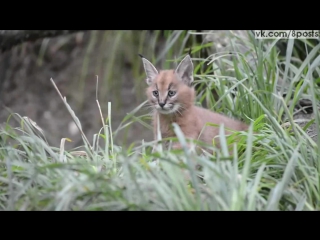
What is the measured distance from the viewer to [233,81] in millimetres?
5098

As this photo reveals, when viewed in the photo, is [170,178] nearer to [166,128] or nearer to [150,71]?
[166,128]

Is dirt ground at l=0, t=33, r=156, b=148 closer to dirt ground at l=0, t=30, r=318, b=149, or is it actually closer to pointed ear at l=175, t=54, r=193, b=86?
dirt ground at l=0, t=30, r=318, b=149

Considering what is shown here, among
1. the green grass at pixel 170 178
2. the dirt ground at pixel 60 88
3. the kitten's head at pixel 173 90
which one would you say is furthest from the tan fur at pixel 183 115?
the dirt ground at pixel 60 88

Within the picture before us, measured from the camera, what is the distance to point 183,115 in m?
4.84

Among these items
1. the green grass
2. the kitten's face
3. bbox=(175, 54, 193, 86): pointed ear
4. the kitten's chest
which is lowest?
the green grass

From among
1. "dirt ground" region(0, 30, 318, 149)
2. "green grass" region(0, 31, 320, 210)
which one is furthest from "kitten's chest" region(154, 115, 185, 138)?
"dirt ground" region(0, 30, 318, 149)

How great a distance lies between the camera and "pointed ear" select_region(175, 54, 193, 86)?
480 centimetres

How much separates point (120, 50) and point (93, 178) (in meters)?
4.66

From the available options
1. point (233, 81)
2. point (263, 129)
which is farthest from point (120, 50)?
point (263, 129)

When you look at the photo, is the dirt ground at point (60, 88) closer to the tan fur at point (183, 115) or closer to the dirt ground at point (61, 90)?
the dirt ground at point (61, 90)

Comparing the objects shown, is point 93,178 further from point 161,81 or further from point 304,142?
point 161,81

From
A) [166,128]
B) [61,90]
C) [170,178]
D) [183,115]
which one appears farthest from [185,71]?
[61,90]

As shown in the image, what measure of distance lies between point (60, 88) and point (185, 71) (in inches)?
183

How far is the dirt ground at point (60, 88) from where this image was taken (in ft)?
29.1
